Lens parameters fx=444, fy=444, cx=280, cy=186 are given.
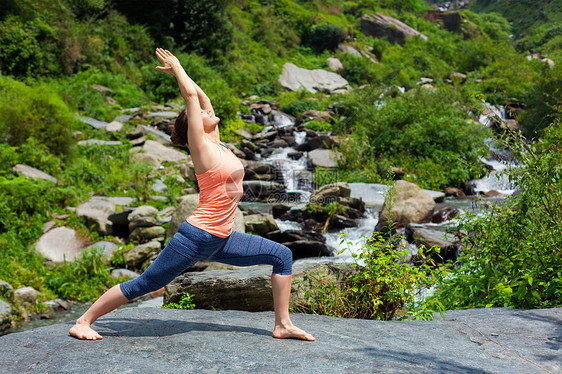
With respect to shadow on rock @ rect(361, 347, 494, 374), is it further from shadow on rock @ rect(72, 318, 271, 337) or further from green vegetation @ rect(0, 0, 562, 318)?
green vegetation @ rect(0, 0, 562, 318)

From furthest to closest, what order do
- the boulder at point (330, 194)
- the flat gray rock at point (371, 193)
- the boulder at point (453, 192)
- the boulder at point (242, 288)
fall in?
the boulder at point (453, 192) → the flat gray rock at point (371, 193) → the boulder at point (330, 194) → the boulder at point (242, 288)

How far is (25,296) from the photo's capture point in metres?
7.18

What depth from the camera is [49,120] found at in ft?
39.3

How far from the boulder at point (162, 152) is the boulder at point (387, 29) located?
101ft

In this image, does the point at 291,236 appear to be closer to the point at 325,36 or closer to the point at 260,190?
the point at 260,190

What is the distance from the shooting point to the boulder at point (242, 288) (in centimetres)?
449

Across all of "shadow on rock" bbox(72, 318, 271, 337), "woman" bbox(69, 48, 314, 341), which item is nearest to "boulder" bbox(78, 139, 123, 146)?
"shadow on rock" bbox(72, 318, 271, 337)

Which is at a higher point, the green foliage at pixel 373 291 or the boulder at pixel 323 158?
the boulder at pixel 323 158

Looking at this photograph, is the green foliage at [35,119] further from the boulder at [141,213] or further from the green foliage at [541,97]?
the green foliage at [541,97]

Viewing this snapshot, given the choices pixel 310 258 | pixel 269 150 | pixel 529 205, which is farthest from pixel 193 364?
pixel 269 150

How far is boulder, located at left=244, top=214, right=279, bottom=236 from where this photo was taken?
9586 mm

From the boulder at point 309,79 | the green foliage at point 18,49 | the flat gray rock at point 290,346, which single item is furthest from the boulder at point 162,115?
the flat gray rock at point 290,346

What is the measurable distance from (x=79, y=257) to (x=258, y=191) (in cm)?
588

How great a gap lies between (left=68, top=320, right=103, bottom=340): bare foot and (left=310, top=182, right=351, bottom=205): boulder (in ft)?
29.0
